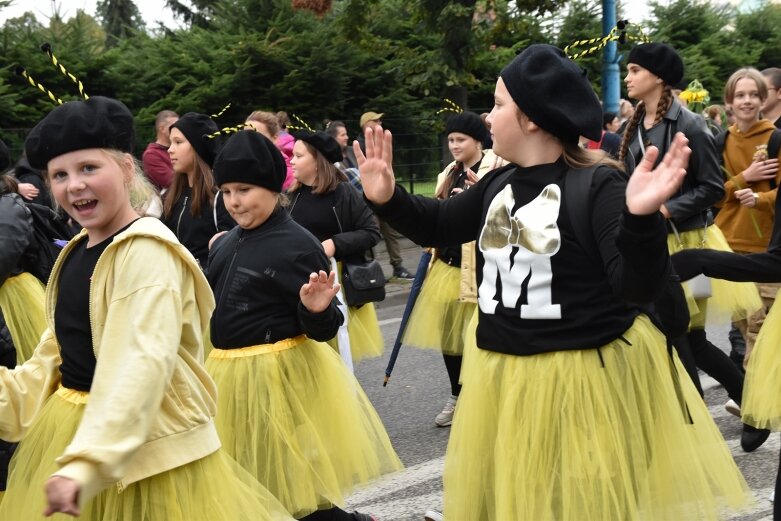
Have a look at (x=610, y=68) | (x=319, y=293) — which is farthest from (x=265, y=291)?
(x=610, y=68)

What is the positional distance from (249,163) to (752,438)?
315cm

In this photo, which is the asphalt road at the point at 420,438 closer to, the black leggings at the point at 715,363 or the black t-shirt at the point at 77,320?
the black leggings at the point at 715,363

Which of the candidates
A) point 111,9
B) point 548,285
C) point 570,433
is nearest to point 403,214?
point 548,285

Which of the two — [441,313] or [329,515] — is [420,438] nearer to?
[441,313]

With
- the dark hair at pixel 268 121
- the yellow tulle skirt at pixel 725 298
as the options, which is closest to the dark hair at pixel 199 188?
the yellow tulle skirt at pixel 725 298

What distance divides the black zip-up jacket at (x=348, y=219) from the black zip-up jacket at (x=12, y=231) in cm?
204

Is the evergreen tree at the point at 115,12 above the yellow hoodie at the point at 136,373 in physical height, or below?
above

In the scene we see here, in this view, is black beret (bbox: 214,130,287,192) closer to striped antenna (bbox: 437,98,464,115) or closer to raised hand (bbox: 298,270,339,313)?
raised hand (bbox: 298,270,339,313)

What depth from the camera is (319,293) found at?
4434mm

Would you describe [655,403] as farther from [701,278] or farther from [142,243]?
[701,278]

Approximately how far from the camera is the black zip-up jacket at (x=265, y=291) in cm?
470

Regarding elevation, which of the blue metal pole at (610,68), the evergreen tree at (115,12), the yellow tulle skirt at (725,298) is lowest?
the yellow tulle skirt at (725,298)

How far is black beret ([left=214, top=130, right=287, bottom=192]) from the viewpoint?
16.1 ft

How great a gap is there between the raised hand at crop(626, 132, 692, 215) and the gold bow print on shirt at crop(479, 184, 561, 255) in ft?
1.85
